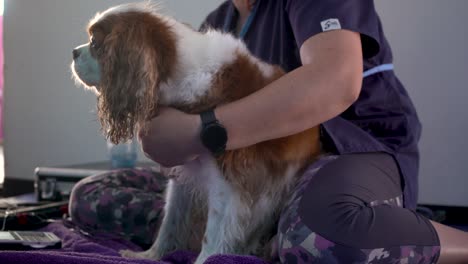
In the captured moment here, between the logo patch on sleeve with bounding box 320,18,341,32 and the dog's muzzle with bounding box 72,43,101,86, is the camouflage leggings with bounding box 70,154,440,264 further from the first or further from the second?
the dog's muzzle with bounding box 72,43,101,86

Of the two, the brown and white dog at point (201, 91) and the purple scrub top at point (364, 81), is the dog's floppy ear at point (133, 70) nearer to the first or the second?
the brown and white dog at point (201, 91)

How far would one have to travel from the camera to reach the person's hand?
1413 mm

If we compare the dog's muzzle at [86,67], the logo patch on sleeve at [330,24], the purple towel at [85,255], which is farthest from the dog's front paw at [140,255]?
the logo patch on sleeve at [330,24]

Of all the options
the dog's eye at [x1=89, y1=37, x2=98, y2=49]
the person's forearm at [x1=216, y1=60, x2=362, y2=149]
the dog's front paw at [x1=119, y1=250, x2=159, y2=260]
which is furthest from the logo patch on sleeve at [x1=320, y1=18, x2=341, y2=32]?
the dog's front paw at [x1=119, y1=250, x2=159, y2=260]

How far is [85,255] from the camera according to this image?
1.44m

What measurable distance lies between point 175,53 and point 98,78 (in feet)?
0.69

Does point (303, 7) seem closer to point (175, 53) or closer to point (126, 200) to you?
point (175, 53)

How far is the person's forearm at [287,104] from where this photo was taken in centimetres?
138

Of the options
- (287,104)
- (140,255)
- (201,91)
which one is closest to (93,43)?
(201,91)

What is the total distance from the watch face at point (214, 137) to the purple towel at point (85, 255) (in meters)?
0.25

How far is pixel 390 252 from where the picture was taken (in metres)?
1.33

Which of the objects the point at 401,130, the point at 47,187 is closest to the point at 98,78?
the point at 401,130

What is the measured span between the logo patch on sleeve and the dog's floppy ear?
0.36 metres

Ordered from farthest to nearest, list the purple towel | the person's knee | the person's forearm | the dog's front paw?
1. the person's knee
2. the dog's front paw
3. the person's forearm
4. the purple towel
